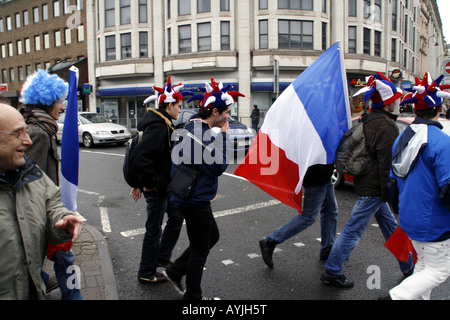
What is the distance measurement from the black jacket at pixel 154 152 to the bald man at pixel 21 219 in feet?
4.12

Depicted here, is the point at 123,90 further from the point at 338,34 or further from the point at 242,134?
the point at 242,134

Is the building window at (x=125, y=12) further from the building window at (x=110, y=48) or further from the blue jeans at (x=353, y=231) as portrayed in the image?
the blue jeans at (x=353, y=231)

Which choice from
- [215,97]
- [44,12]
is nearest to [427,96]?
[215,97]

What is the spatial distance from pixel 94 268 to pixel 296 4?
2723 centimetres

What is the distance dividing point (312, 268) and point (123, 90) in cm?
2899

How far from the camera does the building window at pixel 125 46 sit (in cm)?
3067

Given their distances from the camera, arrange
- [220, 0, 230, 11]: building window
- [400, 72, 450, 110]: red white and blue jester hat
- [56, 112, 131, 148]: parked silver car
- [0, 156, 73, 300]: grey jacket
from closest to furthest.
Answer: [0, 156, 73, 300]: grey jacket < [400, 72, 450, 110]: red white and blue jester hat < [56, 112, 131, 148]: parked silver car < [220, 0, 230, 11]: building window

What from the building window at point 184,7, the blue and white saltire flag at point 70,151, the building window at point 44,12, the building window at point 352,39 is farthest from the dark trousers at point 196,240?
the building window at point 44,12

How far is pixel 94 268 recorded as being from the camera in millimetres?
3973

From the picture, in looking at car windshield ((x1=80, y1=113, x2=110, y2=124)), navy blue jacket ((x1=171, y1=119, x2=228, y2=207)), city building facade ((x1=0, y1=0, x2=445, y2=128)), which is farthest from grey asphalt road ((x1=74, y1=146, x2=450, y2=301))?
city building facade ((x1=0, y1=0, x2=445, y2=128))

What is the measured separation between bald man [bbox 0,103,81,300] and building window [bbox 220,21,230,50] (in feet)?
87.7

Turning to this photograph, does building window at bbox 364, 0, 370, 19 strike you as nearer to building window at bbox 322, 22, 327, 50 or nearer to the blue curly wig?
building window at bbox 322, 22, 327, 50

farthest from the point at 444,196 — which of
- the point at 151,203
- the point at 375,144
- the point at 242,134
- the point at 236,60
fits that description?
the point at 236,60

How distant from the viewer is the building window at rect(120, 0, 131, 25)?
100 ft
